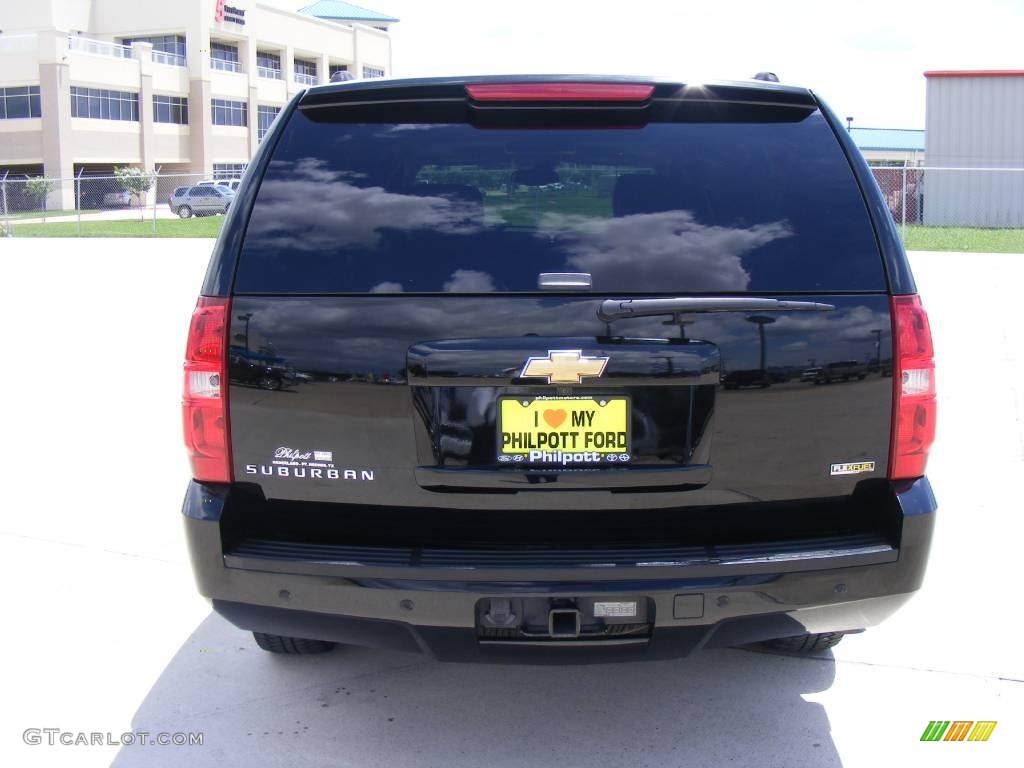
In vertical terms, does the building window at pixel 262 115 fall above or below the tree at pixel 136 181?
above

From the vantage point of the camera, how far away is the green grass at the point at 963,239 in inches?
880

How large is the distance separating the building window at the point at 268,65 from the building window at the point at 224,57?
1.93m

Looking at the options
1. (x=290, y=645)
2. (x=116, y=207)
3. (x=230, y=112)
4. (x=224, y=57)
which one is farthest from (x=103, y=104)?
(x=290, y=645)

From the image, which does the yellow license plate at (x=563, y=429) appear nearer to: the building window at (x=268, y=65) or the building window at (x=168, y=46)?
the building window at (x=168, y=46)

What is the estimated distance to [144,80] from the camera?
215 ft

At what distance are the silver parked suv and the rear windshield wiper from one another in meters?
47.4

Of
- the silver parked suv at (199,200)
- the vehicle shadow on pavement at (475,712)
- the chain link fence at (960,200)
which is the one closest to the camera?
the vehicle shadow on pavement at (475,712)

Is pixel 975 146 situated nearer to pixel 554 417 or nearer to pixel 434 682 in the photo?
pixel 434 682

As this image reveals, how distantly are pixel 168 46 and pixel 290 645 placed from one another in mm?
75148

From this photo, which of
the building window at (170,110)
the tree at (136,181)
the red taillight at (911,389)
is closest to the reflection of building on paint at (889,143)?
the tree at (136,181)

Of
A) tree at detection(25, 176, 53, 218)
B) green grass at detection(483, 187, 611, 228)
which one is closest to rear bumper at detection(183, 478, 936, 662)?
green grass at detection(483, 187, 611, 228)

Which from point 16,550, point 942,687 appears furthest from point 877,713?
point 16,550

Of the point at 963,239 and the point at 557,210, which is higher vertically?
the point at 963,239

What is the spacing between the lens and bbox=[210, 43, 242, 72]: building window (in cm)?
7225
